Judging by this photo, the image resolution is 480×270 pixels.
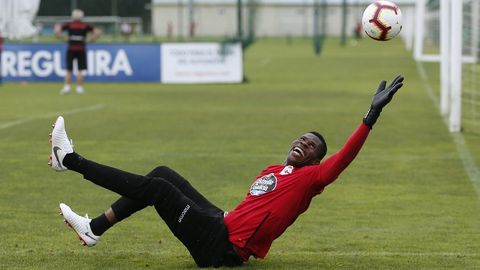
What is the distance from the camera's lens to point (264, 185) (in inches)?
309

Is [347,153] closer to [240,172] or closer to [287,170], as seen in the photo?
[287,170]

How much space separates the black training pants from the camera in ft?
25.2

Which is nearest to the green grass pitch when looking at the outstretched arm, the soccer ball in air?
the outstretched arm

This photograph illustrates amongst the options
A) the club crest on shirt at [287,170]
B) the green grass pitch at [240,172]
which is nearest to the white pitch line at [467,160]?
the green grass pitch at [240,172]

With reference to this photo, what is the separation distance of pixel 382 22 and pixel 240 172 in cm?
465

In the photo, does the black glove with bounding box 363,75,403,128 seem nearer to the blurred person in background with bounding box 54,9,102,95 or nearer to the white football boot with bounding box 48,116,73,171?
the white football boot with bounding box 48,116,73,171

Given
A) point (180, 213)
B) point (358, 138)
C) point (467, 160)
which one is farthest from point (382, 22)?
point (467, 160)

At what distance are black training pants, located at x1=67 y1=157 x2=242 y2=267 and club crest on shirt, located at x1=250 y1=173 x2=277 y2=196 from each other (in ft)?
1.12

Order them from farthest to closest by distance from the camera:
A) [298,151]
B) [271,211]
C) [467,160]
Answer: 1. [467,160]
2. [298,151]
3. [271,211]

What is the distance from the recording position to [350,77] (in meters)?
35.7

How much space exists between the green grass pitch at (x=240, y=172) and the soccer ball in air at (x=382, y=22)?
5.62 feet

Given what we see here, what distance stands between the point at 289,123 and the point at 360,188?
298 inches

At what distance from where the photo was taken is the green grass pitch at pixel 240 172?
8484 mm

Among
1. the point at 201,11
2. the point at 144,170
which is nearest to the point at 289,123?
the point at 144,170
